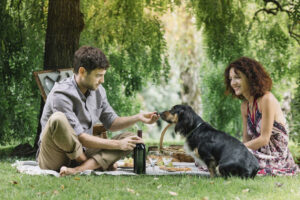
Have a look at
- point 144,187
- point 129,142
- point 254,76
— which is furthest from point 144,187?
point 254,76

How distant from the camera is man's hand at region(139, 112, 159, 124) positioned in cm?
479

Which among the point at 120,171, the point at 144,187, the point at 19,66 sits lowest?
the point at 120,171

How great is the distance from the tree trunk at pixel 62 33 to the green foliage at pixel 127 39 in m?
1.15

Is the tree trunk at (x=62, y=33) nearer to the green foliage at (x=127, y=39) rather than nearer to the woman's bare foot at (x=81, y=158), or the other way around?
the green foliage at (x=127, y=39)

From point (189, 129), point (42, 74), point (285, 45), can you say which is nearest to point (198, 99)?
point (285, 45)

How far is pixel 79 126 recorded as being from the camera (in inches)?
176

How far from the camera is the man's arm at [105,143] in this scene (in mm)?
4430

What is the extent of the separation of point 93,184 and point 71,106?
3.04 feet

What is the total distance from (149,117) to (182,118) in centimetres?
43

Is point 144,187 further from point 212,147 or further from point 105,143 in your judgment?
point 212,147

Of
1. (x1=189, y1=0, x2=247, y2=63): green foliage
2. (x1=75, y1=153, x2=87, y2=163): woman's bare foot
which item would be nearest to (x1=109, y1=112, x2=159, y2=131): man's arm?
(x1=75, y1=153, x2=87, y2=163): woman's bare foot

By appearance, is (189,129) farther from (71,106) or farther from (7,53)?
(7,53)

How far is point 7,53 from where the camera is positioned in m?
7.30

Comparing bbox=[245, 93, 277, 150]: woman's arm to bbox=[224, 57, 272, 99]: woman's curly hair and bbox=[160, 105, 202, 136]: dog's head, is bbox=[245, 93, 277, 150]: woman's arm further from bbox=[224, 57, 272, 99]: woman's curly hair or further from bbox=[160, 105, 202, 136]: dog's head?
bbox=[160, 105, 202, 136]: dog's head
